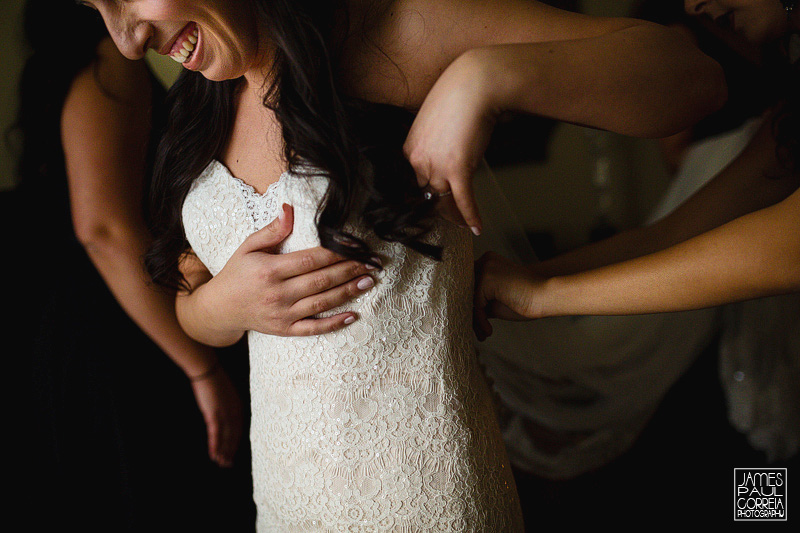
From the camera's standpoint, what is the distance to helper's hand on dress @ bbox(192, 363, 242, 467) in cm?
158

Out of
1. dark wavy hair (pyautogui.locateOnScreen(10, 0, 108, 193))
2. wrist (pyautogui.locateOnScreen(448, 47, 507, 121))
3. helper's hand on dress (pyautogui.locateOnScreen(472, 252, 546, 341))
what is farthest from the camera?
dark wavy hair (pyautogui.locateOnScreen(10, 0, 108, 193))

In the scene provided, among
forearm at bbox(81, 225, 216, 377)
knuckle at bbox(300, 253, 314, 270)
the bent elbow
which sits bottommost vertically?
forearm at bbox(81, 225, 216, 377)

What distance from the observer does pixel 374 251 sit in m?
0.81

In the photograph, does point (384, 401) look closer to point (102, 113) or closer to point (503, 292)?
point (503, 292)

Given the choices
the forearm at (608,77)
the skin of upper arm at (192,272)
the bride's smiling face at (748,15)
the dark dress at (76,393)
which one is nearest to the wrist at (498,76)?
the forearm at (608,77)

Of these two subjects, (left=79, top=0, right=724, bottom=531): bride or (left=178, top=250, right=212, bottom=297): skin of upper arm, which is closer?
(left=79, top=0, right=724, bottom=531): bride

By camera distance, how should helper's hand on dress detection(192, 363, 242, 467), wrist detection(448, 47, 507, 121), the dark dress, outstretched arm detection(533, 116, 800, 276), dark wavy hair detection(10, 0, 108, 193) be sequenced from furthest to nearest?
helper's hand on dress detection(192, 363, 242, 467) < the dark dress < dark wavy hair detection(10, 0, 108, 193) < outstretched arm detection(533, 116, 800, 276) < wrist detection(448, 47, 507, 121)

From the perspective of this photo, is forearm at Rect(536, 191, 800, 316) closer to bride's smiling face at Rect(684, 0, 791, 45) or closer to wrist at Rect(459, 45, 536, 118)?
wrist at Rect(459, 45, 536, 118)

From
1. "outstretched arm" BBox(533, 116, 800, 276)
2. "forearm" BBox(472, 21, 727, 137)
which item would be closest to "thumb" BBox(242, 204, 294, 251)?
"forearm" BBox(472, 21, 727, 137)

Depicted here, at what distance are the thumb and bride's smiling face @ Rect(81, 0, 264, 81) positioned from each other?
210 millimetres

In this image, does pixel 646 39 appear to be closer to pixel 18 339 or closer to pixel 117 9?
pixel 117 9

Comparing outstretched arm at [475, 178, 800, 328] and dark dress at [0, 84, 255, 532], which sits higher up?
outstretched arm at [475, 178, 800, 328]

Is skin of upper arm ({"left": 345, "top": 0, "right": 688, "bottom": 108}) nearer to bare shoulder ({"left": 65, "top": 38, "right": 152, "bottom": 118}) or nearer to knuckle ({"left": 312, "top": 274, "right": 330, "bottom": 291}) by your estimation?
knuckle ({"left": 312, "top": 274, "right": 330, "bottom": 291})

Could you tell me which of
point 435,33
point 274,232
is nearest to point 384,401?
point 274,232
